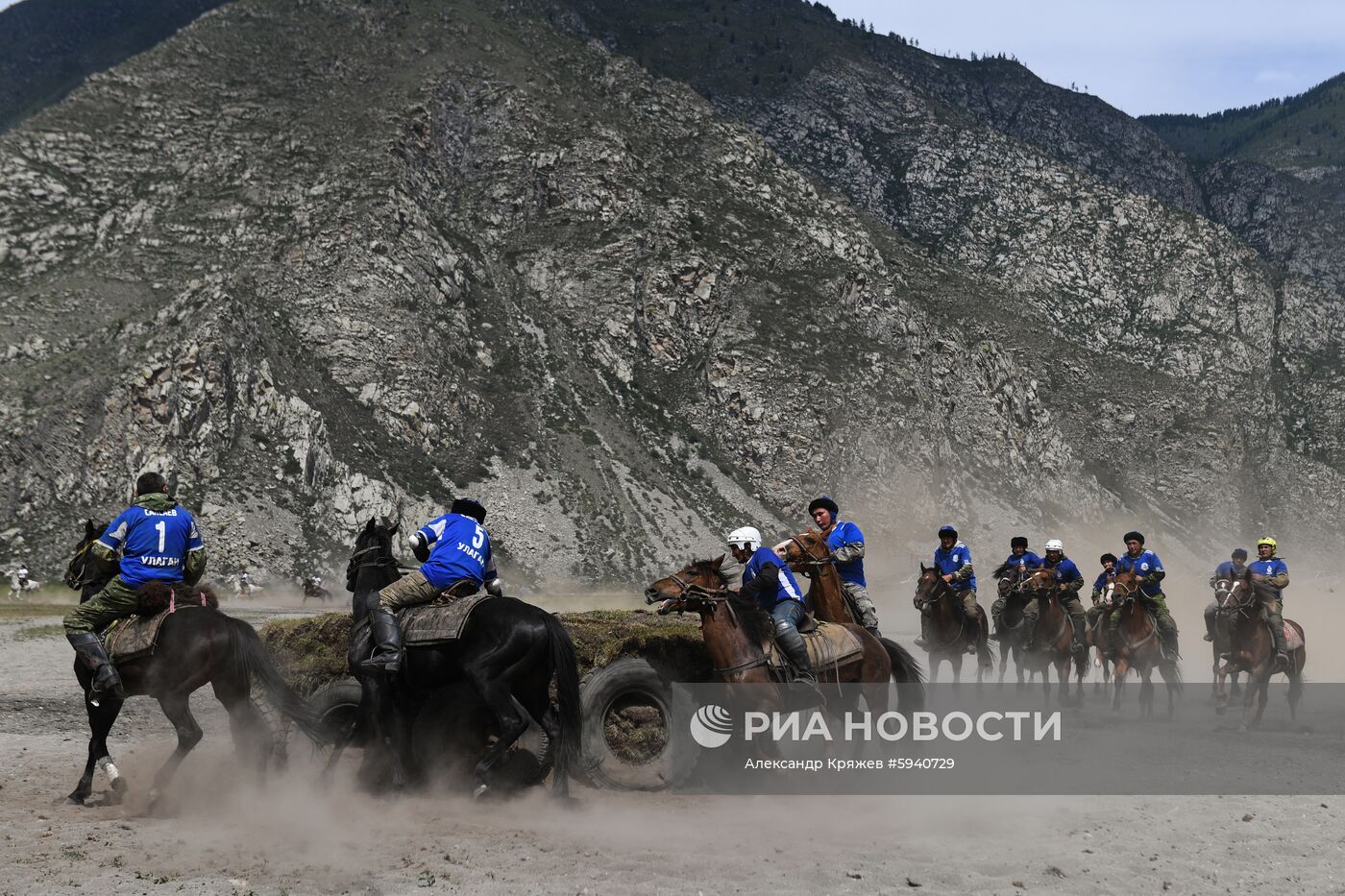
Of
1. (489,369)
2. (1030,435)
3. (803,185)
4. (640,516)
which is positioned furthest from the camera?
(803,185)

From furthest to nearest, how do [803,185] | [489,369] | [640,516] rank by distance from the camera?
[803,185], [489,369], [640,516]

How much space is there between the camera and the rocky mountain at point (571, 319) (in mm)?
70438

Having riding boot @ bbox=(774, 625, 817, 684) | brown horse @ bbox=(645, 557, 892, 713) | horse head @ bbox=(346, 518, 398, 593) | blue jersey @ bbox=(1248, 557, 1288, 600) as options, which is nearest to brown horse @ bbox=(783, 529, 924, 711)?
riding boot @ bbox=(774, 625, 817, 684)

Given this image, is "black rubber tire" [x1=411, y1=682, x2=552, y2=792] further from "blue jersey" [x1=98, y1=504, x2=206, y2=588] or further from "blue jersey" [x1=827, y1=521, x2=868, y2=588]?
"blue jersey" [x1=827, y1=521, x2=868, y2=588]

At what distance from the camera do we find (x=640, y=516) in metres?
78.7

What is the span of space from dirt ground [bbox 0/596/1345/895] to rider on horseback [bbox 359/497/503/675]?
1921 millimetres

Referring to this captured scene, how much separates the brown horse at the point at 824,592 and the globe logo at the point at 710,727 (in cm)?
222

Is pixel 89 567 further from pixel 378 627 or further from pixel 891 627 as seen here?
pixel 891 627

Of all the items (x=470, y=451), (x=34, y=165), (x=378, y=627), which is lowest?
(x=378, y=627)

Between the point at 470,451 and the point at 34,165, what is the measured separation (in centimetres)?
3960

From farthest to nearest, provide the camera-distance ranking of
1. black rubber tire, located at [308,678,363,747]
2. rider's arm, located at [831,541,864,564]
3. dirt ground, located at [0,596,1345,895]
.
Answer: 1. rider's arm, located at [831,541,864,564]
2. black rubber tire, located at [308,678,363,747]
3. dirt ground, located at [0,596,1345,895]

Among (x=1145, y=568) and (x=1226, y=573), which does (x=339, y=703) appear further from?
(x=1226, y=573)

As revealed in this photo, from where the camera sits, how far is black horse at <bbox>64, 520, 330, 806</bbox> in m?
12.8

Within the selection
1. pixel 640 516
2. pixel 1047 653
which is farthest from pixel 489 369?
pixel 1047 653
